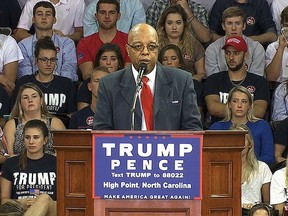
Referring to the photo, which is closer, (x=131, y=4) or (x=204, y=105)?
(x=204, y=105)

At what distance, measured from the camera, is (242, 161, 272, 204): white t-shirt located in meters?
8.12

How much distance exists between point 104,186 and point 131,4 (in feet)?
20.7

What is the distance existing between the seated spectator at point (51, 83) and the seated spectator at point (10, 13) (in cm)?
143

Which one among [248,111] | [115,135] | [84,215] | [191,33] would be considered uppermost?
[191,33]

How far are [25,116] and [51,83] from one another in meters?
0.80

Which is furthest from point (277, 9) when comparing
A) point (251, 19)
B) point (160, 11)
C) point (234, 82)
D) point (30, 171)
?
point (30, 171)

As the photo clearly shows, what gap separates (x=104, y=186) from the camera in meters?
4.88

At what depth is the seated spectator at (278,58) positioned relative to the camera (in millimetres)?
10102

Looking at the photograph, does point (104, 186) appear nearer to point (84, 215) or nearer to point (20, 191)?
point (84, 215)

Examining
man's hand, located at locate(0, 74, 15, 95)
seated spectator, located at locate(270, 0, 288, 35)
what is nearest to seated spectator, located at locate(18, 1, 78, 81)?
man's hand, located at locate(0, 74, 15, 95)

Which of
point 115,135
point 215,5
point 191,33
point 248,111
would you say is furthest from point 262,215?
point 215,5

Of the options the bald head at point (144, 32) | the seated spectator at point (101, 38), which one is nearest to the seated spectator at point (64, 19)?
the seated spectator at point (101, 38)

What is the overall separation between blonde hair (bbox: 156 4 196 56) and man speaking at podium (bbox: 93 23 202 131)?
459cm

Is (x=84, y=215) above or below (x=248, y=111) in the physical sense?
below
